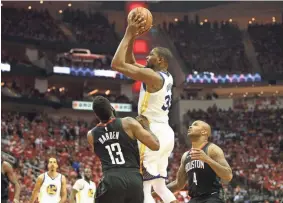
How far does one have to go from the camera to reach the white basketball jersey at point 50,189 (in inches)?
591

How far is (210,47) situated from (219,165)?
40.2m

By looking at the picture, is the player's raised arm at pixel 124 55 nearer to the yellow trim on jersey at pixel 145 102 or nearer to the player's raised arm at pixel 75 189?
the yellow trim on jersey at pixel 145 102

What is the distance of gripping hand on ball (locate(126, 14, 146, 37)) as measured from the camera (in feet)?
25.5

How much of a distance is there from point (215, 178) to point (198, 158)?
0.62m

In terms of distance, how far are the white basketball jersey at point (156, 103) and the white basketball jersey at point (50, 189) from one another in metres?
6.93

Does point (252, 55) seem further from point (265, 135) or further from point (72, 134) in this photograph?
point (72, 134)

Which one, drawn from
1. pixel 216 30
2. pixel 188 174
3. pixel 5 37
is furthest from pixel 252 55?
pixel 188 174

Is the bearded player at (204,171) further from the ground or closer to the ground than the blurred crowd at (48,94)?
closer to the ground

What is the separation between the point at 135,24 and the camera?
7770 mm

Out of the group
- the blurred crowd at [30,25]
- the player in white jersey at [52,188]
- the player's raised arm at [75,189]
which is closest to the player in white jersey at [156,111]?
the player's raised arm at [75,189]

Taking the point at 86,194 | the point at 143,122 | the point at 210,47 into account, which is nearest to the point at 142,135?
the point at 143,122

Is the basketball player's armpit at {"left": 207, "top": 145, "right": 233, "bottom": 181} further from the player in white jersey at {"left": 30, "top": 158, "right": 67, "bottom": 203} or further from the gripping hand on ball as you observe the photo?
the player in white jersey at {"left": 30, "top": 158, "right": 67, "bottom": 203}

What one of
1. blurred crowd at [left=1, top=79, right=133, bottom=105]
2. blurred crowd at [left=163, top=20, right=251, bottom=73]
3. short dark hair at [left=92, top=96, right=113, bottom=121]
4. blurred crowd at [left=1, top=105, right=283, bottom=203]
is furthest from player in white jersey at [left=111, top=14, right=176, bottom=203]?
blurred crowd at [left=163, top=20, right=251, bottom=73]

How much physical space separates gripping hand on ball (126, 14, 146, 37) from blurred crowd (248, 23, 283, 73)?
39.4 m
